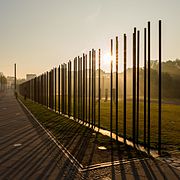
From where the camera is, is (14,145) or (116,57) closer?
(14,145)

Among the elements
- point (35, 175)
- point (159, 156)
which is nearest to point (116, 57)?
point (159, 156)

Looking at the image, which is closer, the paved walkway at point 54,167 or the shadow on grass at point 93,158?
the paved walkway at point 54,167

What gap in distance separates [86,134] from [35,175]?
16.3ft

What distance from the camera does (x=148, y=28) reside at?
775 centimetres

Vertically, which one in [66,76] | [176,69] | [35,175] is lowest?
[35,175]

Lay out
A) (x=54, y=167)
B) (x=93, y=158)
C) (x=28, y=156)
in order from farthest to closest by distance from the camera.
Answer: (x=28, y=156), (x=93, y=158), (x=54, y=167)

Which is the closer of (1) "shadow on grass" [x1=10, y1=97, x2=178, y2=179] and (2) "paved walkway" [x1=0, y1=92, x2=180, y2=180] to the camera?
(2) "paved walkway" [x1=0, y1=92, x2=180, y2=180]

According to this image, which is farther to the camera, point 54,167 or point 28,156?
point 28,156

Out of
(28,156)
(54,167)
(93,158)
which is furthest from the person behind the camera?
(28,156)

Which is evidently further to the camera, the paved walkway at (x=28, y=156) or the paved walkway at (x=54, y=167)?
the paved walkway at (x=28, y=156)

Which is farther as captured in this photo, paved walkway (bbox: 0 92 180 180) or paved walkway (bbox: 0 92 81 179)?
paved walkway (bbox: 0 92 81 179)

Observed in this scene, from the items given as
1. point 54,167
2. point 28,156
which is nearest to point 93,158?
point 54,167

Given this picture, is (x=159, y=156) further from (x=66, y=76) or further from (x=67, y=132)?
(x=66, y=76)

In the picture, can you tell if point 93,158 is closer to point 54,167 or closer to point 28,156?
point 54,167
